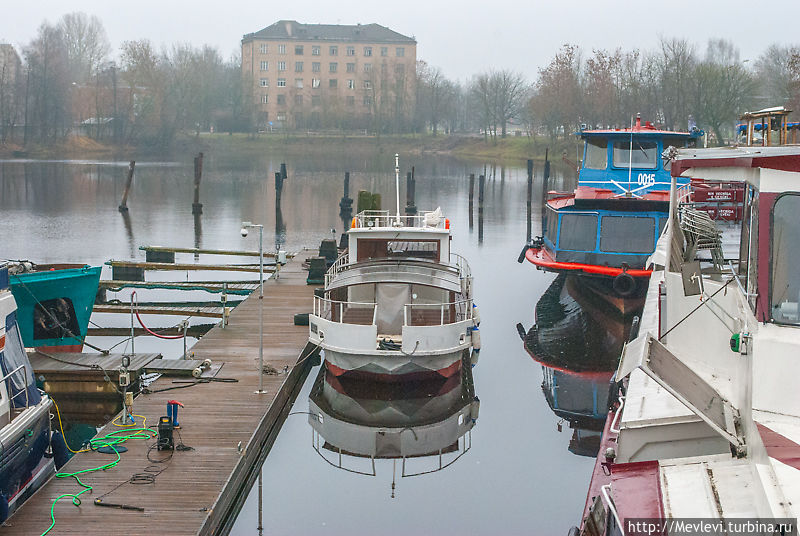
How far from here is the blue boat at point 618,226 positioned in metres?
25.1

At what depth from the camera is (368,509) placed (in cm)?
1472

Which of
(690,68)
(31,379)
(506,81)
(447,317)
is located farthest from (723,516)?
(506,81)

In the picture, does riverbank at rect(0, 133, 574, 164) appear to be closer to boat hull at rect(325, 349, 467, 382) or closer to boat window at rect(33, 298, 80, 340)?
boat hull at rect(325, 349, 467, 382)

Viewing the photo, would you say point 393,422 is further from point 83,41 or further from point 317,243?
point 83,41

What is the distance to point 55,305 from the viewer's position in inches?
784

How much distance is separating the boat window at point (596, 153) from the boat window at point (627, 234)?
4.17 m

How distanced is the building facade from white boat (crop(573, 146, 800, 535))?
124 m

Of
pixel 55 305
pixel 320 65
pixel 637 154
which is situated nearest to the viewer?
pixel 55 305

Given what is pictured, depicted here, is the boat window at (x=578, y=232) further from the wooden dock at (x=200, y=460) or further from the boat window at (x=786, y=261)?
the boat window at (x=786, y=261)

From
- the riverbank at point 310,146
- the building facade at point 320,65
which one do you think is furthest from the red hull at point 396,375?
the building facade at point 320,65

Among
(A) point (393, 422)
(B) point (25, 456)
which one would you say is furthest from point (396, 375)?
(B) point (25, 456)

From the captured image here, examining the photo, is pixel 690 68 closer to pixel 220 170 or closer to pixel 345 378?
pixel 220 170

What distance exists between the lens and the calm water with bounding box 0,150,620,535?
48.1 ft

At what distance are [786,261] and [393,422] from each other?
433 inches
